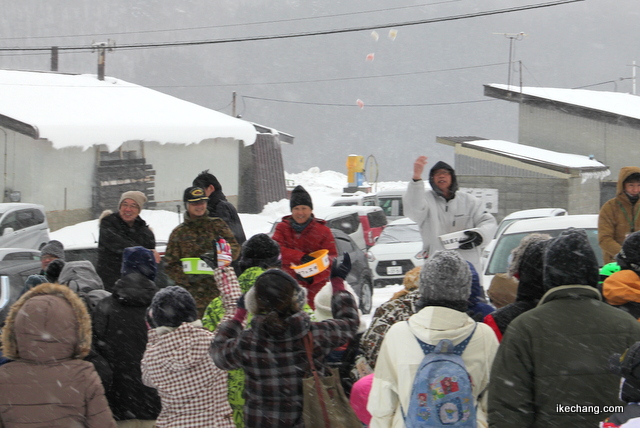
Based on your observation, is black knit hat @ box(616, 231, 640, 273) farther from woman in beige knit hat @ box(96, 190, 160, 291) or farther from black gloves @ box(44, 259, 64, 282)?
woman in beige knit hat @ box(96, 190, 160, 291)

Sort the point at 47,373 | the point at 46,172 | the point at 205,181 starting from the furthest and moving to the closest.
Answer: the point at 46,172 → the point at 205,181 → the point at 47,373

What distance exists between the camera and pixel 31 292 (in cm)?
375

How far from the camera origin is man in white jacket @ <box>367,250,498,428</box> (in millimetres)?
3398

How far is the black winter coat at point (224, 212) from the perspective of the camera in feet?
24.8

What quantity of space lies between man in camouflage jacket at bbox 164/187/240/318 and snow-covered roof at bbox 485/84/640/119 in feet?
79.4

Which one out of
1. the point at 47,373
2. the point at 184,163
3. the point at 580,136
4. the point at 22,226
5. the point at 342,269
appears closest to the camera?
the point at 47,373

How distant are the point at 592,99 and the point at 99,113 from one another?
18.6m

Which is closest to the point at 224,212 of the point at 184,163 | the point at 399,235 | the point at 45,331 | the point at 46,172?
the point at 45,331

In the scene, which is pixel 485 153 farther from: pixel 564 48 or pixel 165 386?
pixel 564 48

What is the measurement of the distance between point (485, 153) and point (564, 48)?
416ft

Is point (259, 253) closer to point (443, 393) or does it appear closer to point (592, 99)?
point (443, 393)

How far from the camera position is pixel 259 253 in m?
4.88

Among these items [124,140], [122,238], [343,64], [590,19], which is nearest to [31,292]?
[122,238]

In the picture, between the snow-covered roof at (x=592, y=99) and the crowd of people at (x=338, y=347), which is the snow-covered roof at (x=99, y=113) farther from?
the crowd of people at (x=338, y=347)
